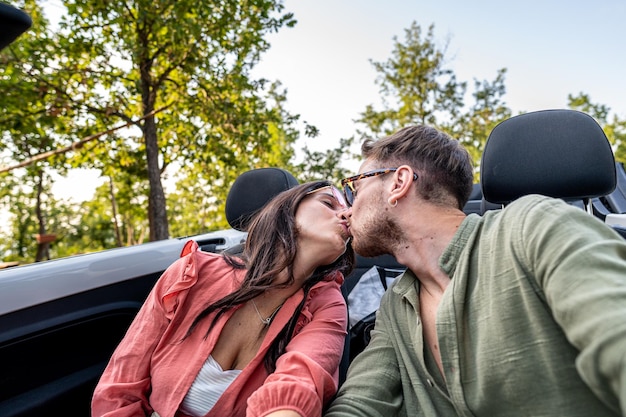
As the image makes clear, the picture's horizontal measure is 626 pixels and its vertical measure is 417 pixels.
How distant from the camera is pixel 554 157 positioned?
167cm

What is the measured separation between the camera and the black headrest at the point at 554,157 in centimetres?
165

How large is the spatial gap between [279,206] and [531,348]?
3.87ft

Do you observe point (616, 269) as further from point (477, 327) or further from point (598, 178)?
point (598, 178)

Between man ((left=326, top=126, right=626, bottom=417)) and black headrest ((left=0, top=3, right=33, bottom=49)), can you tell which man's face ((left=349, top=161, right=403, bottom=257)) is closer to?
man ((left=326, top=126, right=626, bottom=417))

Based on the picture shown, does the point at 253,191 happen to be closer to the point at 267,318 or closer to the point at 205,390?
the point at 267,318

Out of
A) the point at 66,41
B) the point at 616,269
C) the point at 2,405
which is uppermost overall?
the point at 66,41

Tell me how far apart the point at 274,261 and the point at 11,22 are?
46.8 inches

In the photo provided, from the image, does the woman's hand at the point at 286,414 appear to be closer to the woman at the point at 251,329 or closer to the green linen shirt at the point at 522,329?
the woman at the point at 251,329

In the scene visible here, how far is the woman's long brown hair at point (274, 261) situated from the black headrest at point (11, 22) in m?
1.09

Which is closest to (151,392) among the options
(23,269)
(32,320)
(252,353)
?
(252,353)

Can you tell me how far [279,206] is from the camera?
1.86 metres

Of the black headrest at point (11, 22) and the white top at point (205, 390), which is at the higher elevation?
the black headrest at point (11, 22)

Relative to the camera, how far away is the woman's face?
1727mm

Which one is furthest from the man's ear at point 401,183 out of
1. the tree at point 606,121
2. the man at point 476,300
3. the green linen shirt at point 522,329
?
the tree at point 606,121
